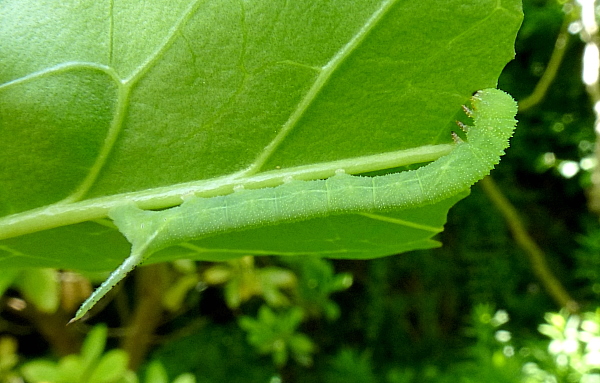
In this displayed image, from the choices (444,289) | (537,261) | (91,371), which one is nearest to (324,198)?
(91,371)

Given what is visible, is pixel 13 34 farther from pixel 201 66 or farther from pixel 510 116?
pixel 510 116

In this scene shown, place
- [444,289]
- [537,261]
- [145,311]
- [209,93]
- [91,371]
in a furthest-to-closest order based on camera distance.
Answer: [444,289]
[537,261]
[145,311]
[91,371]
[209,93]

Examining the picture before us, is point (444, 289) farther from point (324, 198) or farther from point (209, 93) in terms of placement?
point (209, 93)

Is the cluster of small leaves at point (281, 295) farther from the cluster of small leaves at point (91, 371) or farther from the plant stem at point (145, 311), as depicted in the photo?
the cluster of small leaves at point (91, 371)

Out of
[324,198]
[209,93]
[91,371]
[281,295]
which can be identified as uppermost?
[281,295]

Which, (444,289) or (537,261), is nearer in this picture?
(537,261)

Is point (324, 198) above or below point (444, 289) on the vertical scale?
below

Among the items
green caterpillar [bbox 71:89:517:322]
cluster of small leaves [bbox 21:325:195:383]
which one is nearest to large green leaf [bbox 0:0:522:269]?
Answer: green caterpillar [bbox 71:89:517:322]

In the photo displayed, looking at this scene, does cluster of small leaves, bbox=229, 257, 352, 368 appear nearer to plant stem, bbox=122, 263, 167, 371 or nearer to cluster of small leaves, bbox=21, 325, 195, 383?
plant stem, bbox=122, 263, 167, 371

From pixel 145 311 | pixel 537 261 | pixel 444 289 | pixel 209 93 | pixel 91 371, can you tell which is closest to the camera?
pixel 209 93
